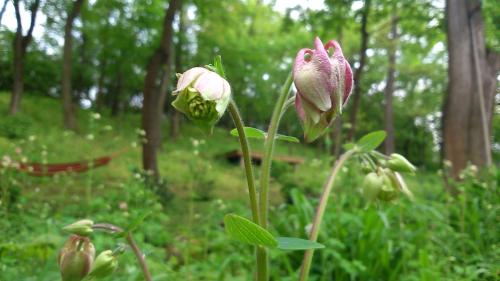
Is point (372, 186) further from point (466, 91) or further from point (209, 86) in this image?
point (466, 91)

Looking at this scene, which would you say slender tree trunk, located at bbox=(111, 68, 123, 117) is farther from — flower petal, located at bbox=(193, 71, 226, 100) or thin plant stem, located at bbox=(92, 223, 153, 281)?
flower petal, located at bbox=(193, 71, 226, 100)

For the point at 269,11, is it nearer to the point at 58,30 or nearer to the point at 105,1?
the point at 58,30

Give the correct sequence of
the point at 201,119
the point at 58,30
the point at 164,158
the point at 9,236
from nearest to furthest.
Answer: the point at 201,119 < the point at 9,236 < the point at 164,158 < the point at 58,30

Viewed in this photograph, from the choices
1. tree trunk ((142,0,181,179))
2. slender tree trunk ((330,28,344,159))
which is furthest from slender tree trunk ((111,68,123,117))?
tree trunk ((142,0,181,179))

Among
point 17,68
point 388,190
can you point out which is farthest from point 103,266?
point 17,68

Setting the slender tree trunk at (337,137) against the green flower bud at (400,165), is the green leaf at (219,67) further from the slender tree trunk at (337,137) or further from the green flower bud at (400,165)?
the slender tree trunk at (337,137)

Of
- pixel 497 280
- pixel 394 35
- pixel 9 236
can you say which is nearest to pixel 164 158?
pixel 394 35

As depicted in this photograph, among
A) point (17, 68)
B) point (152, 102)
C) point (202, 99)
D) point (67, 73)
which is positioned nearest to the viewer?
point (202, 99)

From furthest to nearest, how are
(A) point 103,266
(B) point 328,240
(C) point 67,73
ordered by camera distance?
1. (C) point 67,73
2. (B) point 328,240
3. (A) point 103,266
